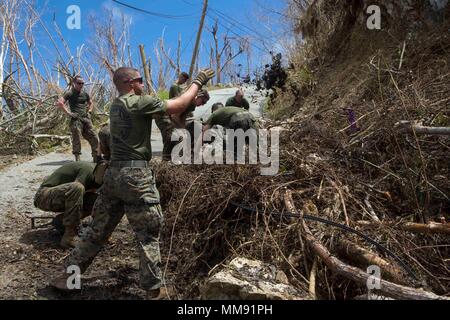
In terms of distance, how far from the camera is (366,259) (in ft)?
9.21

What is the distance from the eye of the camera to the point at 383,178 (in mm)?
3701

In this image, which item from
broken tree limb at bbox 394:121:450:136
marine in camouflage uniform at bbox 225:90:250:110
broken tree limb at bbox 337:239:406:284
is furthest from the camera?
marine in camouflage uniform at bbox 225:90:250:110

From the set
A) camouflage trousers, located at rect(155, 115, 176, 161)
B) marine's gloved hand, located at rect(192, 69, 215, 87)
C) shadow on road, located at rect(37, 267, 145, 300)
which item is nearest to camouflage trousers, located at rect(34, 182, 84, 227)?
shadow on road, located at rect(37, 267, 145, 300)

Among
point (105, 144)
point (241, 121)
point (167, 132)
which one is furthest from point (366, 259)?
point (167, 132)

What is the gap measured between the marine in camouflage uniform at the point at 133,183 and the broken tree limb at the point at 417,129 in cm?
204

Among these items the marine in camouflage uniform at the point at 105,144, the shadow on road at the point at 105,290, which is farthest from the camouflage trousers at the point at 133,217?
the marine in camouflage uniform at the point at 105,144

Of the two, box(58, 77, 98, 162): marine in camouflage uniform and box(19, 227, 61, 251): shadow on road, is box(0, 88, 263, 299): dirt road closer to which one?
box(19, 227, 61, 251): shadow on road

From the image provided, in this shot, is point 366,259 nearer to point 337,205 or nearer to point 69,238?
point 337,205

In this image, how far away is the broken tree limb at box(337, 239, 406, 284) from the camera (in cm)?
264

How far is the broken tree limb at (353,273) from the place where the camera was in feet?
7.55

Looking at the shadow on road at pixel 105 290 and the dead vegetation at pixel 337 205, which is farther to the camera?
the shadow on road at pixel 105 290

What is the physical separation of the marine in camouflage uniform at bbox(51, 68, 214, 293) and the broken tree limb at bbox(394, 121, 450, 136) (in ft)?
6.69

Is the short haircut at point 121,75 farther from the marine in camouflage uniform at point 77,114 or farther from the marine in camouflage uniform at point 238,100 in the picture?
the marine in camouflage uniform at point 77,114

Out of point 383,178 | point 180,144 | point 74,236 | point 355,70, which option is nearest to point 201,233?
point 74,236
